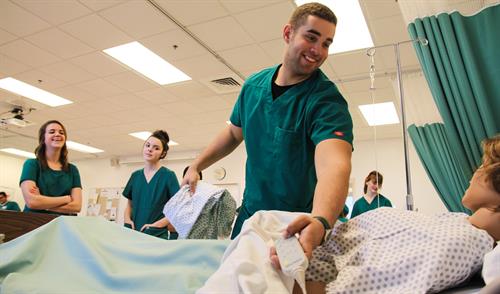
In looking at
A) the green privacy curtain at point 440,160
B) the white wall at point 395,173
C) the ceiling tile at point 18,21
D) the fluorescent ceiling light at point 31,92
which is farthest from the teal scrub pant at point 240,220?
the white wall at point 395,173

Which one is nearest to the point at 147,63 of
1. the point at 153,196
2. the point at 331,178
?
the point at 153,196

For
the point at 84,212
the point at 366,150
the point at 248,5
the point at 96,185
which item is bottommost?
the point at 84,212

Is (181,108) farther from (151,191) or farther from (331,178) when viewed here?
(331,178)

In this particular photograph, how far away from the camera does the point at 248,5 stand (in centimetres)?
280

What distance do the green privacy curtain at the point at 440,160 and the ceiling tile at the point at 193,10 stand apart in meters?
1.71

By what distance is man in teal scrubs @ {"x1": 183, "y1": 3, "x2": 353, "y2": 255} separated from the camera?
102 centimetres

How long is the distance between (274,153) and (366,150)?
18.6 ft

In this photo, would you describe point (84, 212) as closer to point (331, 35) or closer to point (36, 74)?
point (36, 74)

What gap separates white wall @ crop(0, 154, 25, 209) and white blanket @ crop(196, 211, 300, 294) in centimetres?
1015

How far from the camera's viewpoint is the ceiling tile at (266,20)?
9.26ft

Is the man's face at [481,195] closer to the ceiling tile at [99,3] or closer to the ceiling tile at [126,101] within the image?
the ceiling tile at [99,3]

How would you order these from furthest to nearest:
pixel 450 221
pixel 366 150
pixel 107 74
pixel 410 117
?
pixel 366 150
pixel 107 74
pixel 410 117
pixel 450 221

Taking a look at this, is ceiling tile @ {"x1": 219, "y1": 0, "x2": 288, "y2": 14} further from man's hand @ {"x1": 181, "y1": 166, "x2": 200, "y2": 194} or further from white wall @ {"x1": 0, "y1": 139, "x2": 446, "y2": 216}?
white wall @ {"x1": 0, "y1": 139, "x2": 446, "y2": 216}

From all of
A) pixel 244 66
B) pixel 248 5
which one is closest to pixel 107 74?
pixel 244 66
